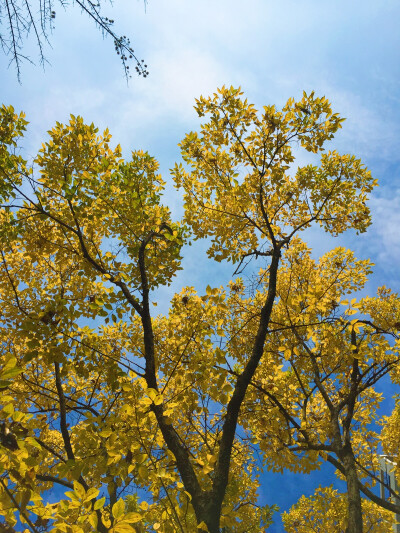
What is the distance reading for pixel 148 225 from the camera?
5527mm

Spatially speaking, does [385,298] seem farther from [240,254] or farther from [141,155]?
[141,155]

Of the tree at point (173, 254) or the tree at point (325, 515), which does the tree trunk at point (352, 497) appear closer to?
the tree at point (173, 254)

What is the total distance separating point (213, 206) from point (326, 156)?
2.02m

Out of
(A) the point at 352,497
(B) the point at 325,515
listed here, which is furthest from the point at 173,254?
(B) the point at 325,515

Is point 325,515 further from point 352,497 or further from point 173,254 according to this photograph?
point 173,254

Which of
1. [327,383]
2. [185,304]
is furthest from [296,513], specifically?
[185,304]

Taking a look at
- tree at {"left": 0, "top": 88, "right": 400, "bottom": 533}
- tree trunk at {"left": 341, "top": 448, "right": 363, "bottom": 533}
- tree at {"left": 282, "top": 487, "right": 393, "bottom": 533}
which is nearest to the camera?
tree at {"left": 0, "top": 88, "right": 400, "bottom": 533}

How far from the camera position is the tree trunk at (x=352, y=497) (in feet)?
21.8

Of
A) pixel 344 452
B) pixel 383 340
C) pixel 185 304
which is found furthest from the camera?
pixel 383 340

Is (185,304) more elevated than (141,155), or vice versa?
(141,155)

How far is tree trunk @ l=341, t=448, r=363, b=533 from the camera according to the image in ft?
21.8

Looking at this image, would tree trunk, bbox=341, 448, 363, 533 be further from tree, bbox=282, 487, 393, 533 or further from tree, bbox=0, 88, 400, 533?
tree, bbox=282, 487, 393, 533

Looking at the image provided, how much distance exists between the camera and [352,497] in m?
6.98

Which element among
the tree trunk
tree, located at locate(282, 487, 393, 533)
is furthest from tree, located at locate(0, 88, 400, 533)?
tree, located at locate(282, 487, 393, 533)
